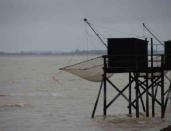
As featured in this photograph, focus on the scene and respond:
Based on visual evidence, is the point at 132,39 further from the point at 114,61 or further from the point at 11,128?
the point at 11,128

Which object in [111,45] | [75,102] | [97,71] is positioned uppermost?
[111,45]

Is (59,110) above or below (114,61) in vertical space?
below

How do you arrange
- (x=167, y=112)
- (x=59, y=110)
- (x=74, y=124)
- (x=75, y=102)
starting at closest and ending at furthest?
(x=74, y=124), (x=167, y=112), (x=59, y=110), (x=75, y=102)

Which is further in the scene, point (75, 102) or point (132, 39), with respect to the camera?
point (75, 102)

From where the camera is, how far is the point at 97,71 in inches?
1016

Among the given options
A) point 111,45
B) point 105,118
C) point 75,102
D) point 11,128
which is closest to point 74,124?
point 105,118

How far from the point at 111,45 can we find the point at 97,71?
2.81 meters

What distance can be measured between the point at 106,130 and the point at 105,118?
3276 mm

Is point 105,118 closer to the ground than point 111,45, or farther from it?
closer to the ground

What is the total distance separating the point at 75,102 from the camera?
123 feet

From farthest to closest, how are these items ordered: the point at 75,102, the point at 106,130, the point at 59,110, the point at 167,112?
the point at 75,102
the point at 59,110
the point at 167,112
the point at 106,130

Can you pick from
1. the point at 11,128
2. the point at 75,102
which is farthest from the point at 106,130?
the point at 75,102

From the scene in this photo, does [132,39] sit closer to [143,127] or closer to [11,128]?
[143,127]

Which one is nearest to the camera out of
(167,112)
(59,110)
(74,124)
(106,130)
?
(106,130)
